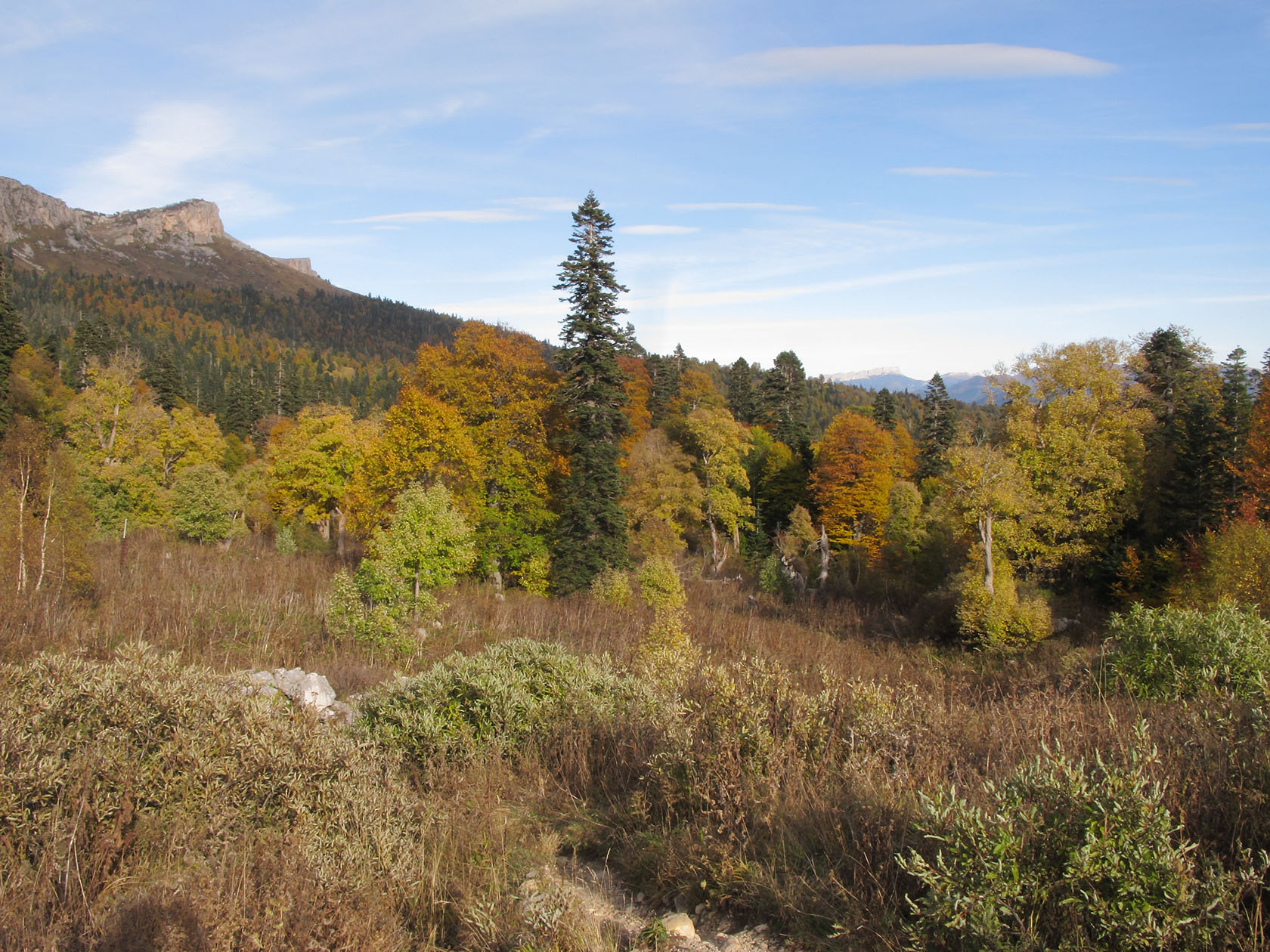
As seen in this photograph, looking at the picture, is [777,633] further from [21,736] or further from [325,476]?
[325,476]

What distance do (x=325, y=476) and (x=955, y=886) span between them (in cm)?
3634

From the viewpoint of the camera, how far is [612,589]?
77.9ft

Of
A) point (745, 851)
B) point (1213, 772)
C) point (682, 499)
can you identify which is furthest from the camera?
point (682, 499)

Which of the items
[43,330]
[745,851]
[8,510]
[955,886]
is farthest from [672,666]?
[43,330]

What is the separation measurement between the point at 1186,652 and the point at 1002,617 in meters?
Answer: 15.3

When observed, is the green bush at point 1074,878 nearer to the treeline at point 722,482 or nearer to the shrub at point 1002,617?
the treeline at point 722,482

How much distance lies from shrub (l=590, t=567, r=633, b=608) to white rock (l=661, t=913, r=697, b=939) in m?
19.6

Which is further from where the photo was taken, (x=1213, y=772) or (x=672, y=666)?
(x=672, y=666)

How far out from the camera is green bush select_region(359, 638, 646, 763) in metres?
6.34

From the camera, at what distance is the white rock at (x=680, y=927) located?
3541mm

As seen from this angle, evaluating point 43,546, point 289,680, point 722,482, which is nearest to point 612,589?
point 289,680

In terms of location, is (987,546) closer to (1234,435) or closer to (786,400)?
(1234,435)

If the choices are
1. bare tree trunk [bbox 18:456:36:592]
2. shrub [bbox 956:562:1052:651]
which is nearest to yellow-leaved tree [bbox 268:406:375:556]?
bare tree trunk [bbox 18:456:36:592]

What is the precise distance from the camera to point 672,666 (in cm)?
713
